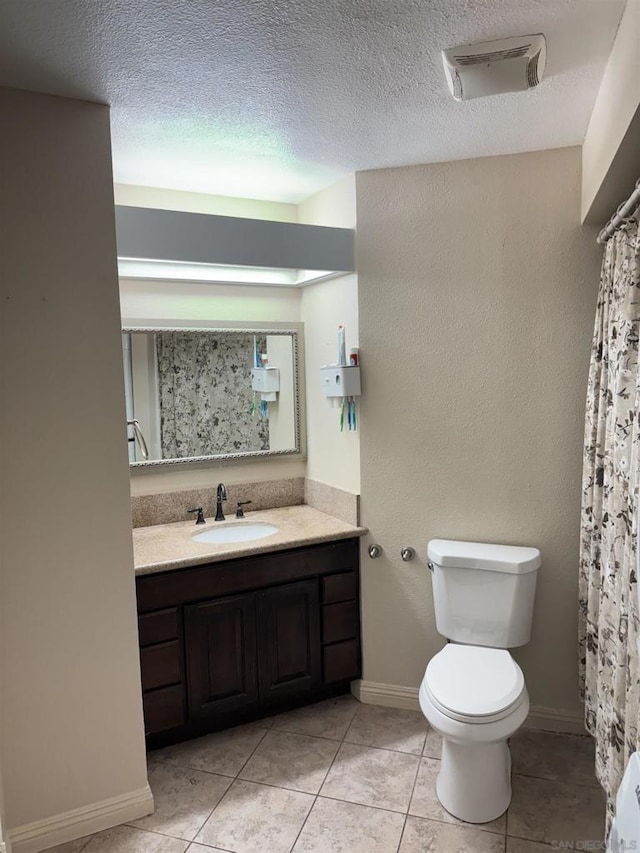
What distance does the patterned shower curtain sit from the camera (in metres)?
1.60

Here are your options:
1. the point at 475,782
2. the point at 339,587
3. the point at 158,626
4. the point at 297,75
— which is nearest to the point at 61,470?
the point at 158,626

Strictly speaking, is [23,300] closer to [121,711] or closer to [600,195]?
[121,711]

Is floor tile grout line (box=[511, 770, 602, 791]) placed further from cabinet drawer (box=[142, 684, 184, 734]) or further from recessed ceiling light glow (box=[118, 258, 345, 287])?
recessed ceiling light glow (box=[118, 258, 345, 287])

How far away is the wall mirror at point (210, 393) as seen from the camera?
8.81ft

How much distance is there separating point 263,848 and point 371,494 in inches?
54.1

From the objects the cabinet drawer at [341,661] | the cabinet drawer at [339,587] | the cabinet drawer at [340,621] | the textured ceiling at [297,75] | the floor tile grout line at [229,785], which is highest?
the textured ceiling at [297,75]

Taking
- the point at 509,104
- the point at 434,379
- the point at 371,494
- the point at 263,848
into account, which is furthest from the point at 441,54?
the point at 263,848

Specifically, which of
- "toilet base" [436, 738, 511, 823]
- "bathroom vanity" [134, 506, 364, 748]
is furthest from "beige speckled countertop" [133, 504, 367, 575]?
"toilet base" [436, 738, 511, 823]

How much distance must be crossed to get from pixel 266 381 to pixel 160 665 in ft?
4.69

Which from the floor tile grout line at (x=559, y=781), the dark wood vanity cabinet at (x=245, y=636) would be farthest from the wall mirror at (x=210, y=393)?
the floor tile grout line at (x=559, y=781)

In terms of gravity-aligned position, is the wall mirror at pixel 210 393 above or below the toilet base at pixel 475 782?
above

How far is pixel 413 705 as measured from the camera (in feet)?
8.61

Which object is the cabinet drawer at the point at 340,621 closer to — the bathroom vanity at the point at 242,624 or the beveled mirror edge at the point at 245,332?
the bathroom vanity at the point at 242,624

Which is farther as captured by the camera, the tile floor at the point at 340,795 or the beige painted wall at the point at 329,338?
the beige painted wall at the point at 329,338
